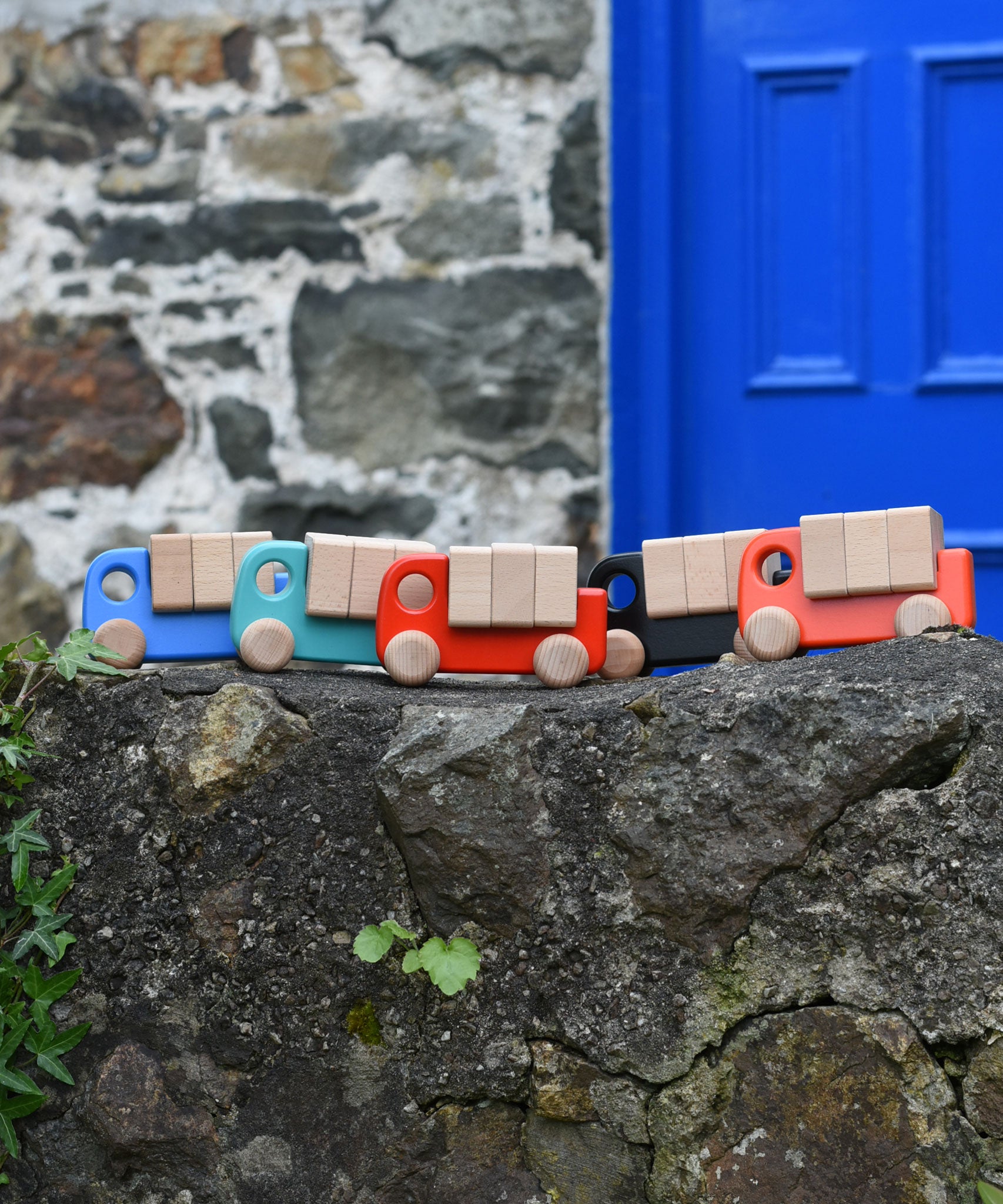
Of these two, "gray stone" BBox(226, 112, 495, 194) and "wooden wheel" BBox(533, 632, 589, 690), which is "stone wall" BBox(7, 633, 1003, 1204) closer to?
"wooden wheel" BBox(533, 632, 589, 690)

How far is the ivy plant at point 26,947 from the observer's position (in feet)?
3.75

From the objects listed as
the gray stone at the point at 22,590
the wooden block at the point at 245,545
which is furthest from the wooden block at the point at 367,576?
the gray stone at the point at 22,590

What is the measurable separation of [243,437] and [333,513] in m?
0.23

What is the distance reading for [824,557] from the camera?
1231 millimetres

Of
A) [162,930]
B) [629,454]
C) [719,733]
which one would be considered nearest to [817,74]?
[629,454]

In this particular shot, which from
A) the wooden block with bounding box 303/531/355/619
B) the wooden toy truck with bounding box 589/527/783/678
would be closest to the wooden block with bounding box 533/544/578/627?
the wooden toy truck with bounding box 589/527/783/678

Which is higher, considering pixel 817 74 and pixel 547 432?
pixel 817 74

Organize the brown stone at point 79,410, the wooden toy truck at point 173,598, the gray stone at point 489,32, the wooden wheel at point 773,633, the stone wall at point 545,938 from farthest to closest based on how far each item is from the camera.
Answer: the brown stone at point 79,410 < the gray stone at point 489,32 < the wooden toy truck at point 173,598 < the wooden wheel at point 773,633 < the stone wall at point 545,938

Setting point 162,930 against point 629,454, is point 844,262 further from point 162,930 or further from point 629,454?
point 162,930

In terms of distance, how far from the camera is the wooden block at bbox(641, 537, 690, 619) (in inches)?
53.4

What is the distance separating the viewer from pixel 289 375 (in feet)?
7.45

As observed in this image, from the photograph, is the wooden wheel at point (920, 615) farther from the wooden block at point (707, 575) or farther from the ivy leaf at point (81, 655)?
the ivy leaf at point (81, 655)

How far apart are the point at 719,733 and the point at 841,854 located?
6.0 inches

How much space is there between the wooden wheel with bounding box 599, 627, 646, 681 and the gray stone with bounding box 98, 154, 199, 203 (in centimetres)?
143
